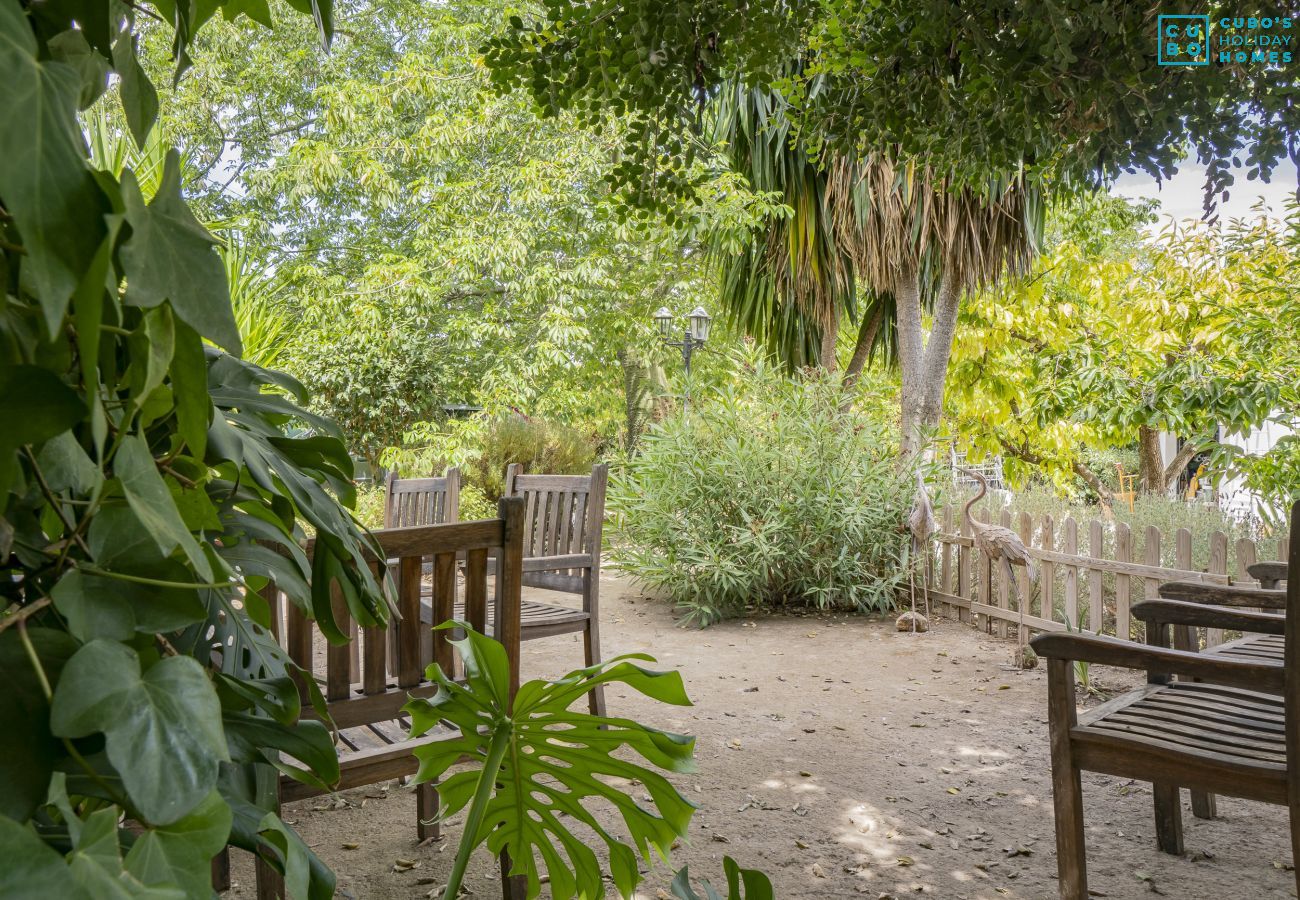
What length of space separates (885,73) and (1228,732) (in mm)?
1543

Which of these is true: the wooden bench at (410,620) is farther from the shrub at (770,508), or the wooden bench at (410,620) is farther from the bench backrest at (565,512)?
the shrub at (770,508)

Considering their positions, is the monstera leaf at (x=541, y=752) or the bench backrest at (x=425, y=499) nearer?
the monstera leaf at (x=541, y=752)

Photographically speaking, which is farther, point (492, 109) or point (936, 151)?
point (492, 109)

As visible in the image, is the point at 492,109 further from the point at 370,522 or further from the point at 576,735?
the point at 576,735

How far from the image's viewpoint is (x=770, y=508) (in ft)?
19.2

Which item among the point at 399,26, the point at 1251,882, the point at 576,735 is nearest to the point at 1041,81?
the point at 576,735

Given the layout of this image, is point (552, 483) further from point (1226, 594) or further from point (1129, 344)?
point (1129, 344)

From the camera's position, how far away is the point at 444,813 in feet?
3.01

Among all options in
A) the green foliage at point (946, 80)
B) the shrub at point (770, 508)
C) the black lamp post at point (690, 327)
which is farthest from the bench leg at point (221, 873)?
the black lamp post at point (690, 327)

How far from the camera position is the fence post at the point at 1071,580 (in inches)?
183

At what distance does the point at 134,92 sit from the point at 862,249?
6740mm

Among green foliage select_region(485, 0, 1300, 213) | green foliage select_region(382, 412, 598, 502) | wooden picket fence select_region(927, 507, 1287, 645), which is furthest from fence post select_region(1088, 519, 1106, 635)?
green foliage select_region(382, 412, 598, 502)

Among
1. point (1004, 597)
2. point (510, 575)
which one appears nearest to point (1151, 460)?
point (1004, 597)

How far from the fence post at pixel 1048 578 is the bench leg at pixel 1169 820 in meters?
2.50
